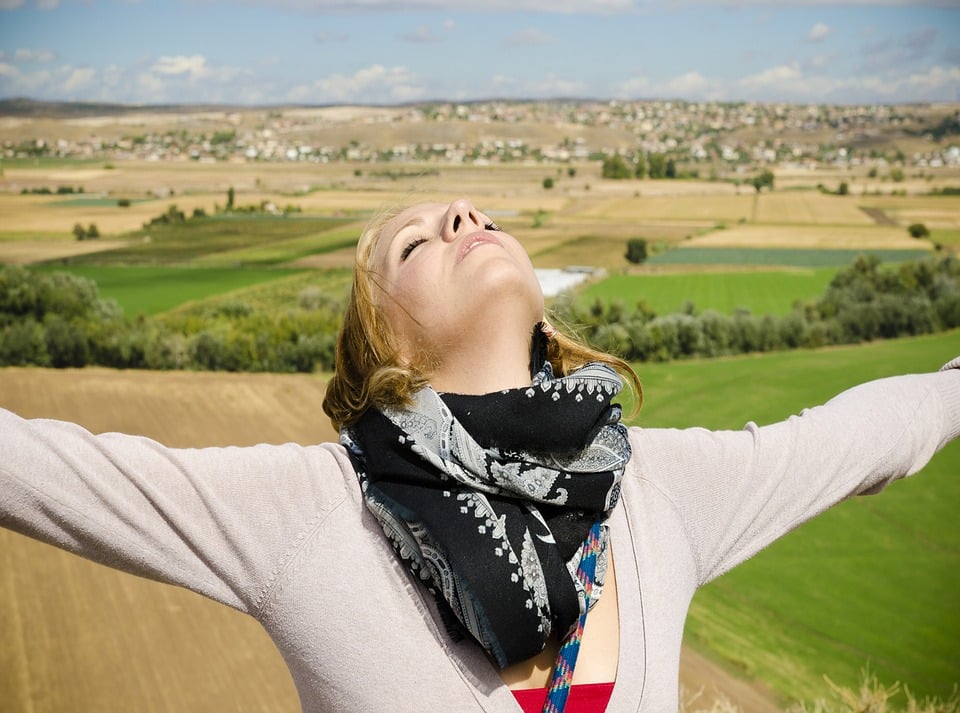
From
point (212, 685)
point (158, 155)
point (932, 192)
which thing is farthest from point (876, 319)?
point (158, 155)

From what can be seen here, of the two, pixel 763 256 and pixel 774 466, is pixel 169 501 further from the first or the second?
pixel 763 256

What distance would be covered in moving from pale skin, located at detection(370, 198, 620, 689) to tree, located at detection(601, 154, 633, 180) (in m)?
25.6

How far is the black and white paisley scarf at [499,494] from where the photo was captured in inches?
36.8

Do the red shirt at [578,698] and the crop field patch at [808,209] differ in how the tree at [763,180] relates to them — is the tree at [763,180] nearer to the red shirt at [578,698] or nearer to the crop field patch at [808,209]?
the crop field patch at [808,209]

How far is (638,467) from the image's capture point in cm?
115

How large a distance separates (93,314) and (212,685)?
34.3 feet

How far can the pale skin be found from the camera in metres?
1.09

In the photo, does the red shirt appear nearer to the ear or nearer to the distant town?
the ear

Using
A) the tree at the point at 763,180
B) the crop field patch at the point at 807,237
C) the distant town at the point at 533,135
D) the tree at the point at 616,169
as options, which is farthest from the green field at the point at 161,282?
the tree at the point at 763,180

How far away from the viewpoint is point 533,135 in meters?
27.3

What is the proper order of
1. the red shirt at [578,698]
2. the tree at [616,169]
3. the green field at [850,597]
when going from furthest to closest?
the tree at [616,169] < the green field at [850,597] < the red shirt at [578,698]

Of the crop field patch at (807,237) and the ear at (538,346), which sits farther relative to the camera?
the crop field patch at (807,237)

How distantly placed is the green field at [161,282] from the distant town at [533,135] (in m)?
2.38

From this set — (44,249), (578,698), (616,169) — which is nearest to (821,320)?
(616,169)
